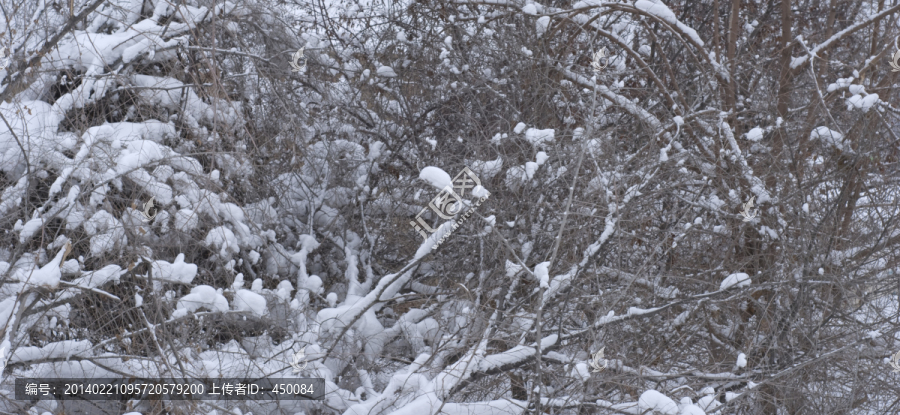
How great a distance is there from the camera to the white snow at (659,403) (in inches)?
110

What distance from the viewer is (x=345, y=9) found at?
5.39 m

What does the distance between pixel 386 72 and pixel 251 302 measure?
7.43 ft

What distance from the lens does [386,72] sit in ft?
16.5

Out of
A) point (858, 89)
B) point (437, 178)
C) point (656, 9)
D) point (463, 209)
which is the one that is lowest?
point (437, 178)

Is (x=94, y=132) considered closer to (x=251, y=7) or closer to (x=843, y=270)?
(x=251, y=7)

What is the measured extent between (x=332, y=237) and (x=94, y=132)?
193cm

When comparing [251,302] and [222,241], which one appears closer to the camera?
[251,302]

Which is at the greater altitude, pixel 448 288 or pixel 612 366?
pixel 448 288

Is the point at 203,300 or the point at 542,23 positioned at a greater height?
the point at 542,23

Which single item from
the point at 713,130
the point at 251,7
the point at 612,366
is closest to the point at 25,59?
the point at 251,7

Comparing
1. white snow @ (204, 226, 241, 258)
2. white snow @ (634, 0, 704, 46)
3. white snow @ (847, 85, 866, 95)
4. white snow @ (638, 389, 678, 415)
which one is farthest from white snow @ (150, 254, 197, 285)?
white snow @ (847, 85, 866, 95)

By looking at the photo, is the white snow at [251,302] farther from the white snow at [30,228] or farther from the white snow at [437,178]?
the white snow at [437,178]

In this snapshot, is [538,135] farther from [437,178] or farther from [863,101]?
[863,101]

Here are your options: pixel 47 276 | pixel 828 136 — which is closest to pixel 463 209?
pixel 47 276
